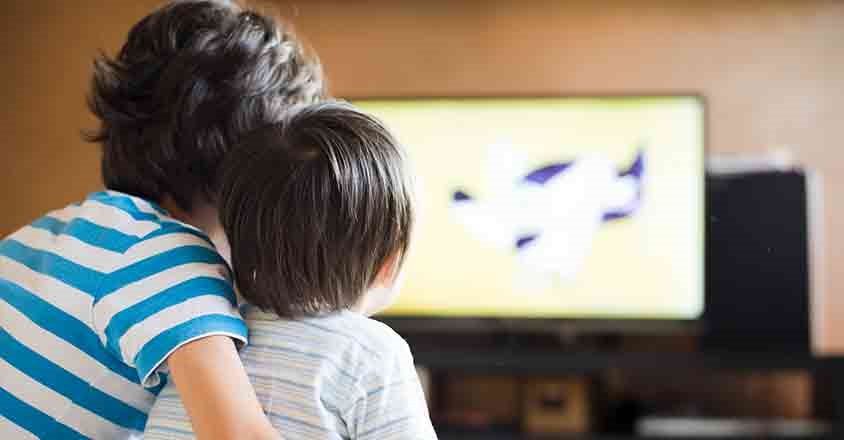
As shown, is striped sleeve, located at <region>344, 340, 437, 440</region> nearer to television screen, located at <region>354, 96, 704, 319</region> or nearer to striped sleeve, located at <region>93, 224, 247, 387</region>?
striped sleeve, located at <region>93, 224, 247, 387</region>

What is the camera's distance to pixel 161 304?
829 mm

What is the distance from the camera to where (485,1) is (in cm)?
357

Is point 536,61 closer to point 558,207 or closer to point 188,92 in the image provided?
point 558,207

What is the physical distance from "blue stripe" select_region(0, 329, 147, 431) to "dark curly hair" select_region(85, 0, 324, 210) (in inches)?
7.2

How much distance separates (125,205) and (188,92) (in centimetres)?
14

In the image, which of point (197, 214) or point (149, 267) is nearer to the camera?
point (149, 267)

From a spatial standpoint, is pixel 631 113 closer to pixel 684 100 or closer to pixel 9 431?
pixel 684 100

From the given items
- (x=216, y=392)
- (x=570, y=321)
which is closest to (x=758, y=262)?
(x=570, y=321)

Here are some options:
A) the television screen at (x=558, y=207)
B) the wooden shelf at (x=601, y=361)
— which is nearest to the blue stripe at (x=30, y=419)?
the wooden shelf at (x=601, y=361)

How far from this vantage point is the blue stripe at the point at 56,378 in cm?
92

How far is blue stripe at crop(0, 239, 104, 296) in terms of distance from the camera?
0.87m

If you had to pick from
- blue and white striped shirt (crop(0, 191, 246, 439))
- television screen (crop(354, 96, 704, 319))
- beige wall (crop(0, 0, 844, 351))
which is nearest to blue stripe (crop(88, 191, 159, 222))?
blue and white striped shirt (crop(0, 191, 246, 439))

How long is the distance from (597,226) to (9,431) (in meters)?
2.41

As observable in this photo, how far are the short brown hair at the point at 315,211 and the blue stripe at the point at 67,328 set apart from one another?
11 cm
